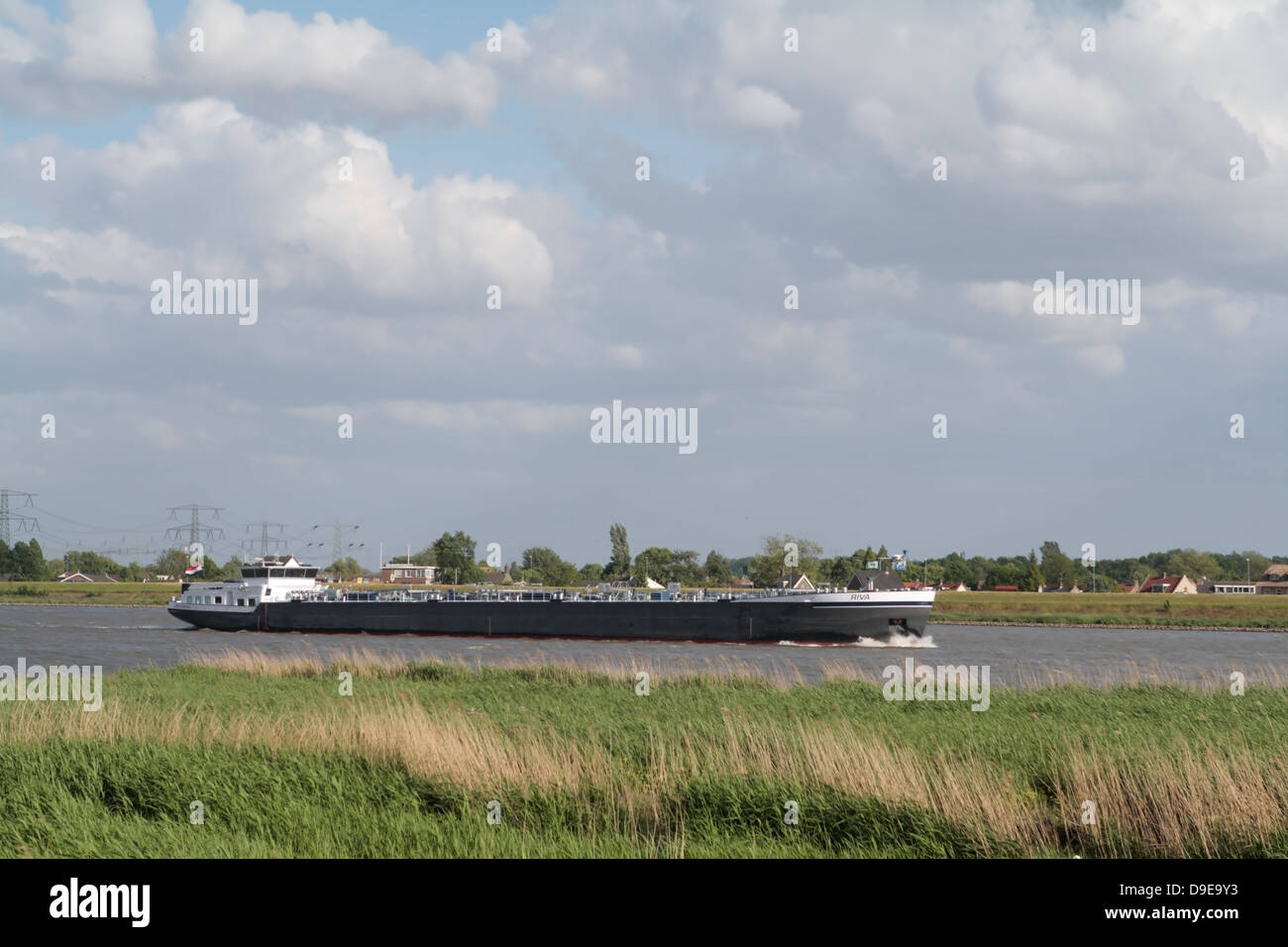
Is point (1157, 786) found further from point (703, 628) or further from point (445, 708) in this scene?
point (703, 628)

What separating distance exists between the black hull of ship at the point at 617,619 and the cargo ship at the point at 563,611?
66 millimetres

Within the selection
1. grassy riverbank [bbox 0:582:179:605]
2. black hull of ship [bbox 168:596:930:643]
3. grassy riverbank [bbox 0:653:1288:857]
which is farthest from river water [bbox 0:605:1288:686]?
grassy riverbank [bbox 0:582:179:605]

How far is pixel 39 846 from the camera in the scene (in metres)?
14.5

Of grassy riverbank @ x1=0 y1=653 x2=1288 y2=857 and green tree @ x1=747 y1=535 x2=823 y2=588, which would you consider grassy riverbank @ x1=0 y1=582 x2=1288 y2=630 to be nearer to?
green tree @ x1=747 y1=535 x2=823 y2=588

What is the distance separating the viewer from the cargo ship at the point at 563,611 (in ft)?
250

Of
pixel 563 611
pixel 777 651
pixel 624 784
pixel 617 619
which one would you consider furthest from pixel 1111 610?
pixel 624 784

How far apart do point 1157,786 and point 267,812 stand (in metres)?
12.4

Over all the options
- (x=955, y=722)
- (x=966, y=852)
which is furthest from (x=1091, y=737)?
(x=966, y=852)

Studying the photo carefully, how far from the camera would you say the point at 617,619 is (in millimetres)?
79688

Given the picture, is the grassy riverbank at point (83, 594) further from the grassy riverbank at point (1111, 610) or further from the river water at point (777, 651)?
the river water at point (777, 651)

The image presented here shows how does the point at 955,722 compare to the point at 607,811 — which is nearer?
the point at 607,811

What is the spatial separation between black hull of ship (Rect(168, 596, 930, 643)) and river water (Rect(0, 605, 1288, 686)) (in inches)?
65.5

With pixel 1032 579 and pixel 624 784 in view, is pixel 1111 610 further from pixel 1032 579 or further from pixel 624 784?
pixel 624 784
